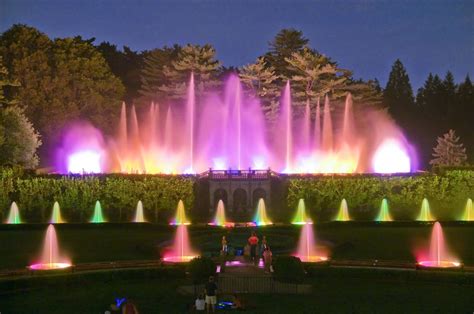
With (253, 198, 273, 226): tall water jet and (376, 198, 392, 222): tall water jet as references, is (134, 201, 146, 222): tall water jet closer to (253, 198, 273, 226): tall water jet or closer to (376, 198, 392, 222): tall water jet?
(253, 198, 273, 226): tall water jet

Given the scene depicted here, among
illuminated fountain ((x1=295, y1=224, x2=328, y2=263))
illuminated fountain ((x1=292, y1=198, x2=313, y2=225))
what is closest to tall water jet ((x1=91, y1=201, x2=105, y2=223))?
illuminated fountain ((x1=292, y1=198, x2=313, y2=225))

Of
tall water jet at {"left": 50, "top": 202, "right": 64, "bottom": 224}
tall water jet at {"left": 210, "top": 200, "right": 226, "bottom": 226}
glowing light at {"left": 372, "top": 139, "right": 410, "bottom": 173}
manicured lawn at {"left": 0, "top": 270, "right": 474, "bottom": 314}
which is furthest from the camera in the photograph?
glowing light at {"left": 372, "top": 139, "right": 410, "bottom": 173}

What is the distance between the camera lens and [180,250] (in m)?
33.8

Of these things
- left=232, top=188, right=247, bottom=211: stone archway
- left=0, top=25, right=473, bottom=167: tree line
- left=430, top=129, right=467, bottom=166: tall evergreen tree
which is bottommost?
left=232, top=188, right=247, bottom=211: stone archway

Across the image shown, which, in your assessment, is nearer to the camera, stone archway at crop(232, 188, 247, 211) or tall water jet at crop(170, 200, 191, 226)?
tall water jet at crop(170, 200, 191, 226)

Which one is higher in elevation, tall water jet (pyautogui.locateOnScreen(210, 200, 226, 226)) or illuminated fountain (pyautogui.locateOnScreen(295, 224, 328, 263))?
tall water jet (pyautogui.locateOnScreen(210, 200, 226, 226))

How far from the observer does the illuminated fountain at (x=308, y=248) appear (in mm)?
31966

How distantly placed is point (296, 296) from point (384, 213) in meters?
25.2

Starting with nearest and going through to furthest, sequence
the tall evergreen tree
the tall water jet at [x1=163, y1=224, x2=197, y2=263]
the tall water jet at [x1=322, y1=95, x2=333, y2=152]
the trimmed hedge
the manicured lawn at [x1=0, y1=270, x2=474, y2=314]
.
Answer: the manicured lawn at [x1=0, y1=270, x2=474, y2=314] → the tall water jet at [x1=163, y1=224, x2=197, y2=263] → the trimmed hedge → the tall water jet at [x1=322, y1=95, x2=333, y2=152] → the tall evergreen tree

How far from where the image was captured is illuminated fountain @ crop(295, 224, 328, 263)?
32.0m

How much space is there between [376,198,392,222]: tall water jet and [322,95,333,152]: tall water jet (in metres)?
17.8

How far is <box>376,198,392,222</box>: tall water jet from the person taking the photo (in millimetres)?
46562

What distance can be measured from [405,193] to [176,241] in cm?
2007

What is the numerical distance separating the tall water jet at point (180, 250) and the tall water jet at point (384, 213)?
15424mm
